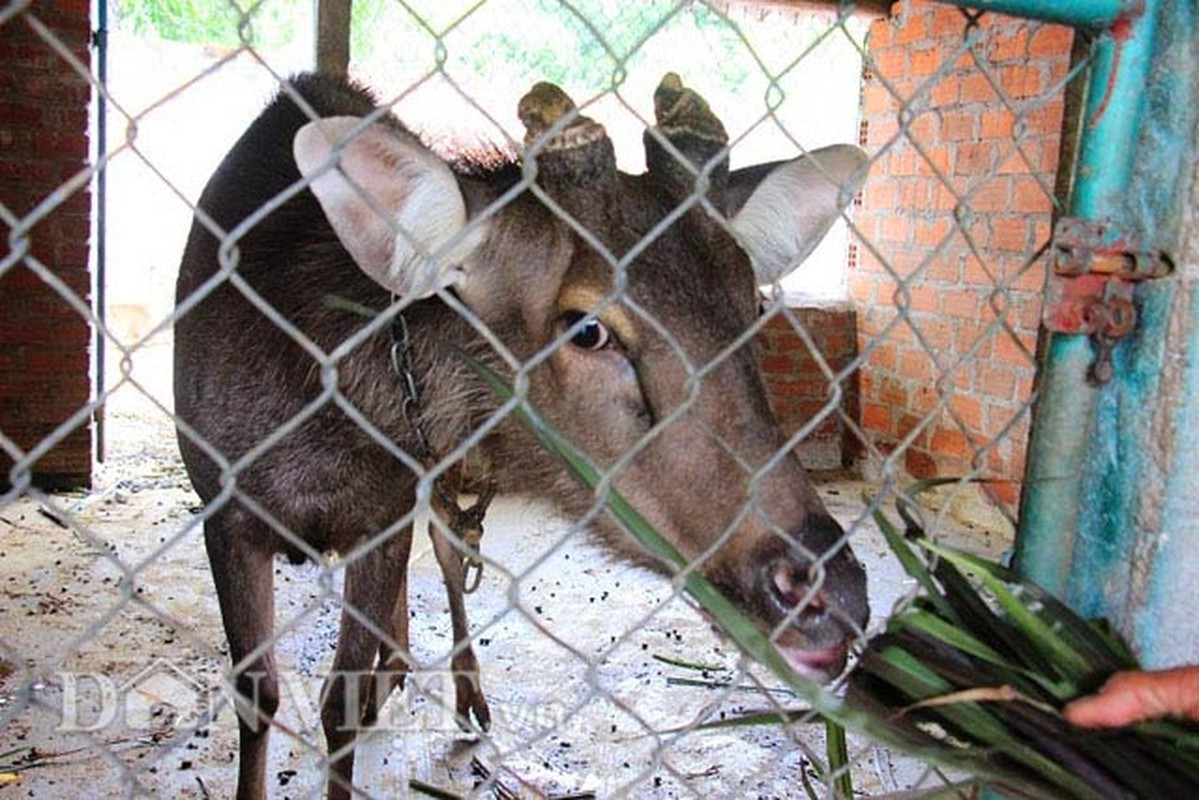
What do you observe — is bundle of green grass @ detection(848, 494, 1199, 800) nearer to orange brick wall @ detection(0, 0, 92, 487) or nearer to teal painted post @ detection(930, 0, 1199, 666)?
teal painted post @ detection(930, 0, 1199, 666)

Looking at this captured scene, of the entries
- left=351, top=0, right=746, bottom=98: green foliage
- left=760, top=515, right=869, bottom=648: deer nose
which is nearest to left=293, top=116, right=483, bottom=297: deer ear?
left=760, top=515, right=869, bottom=648: deer nose

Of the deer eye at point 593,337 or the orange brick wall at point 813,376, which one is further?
the orange brick wall at point 813,376

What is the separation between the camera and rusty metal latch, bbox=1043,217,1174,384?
1.51 m

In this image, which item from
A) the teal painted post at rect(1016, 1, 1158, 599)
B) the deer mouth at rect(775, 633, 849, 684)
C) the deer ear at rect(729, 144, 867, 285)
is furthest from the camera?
the deer ear at rect(729, 144, 867, 285)

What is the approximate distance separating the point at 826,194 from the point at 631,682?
7.17 ft

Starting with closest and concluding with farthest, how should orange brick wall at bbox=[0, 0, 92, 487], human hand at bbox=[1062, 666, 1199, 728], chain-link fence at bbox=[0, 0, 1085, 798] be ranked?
human hand at bbox=[1062, 666, 1199, 728], chain-link fence at bbox=[0, 0, 1085, 798], orange brick wall at bbox=[0, 0, 92, 487]

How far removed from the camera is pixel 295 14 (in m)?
10.3

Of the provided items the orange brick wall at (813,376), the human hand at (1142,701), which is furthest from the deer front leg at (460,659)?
the orange brick wall at (813,376)

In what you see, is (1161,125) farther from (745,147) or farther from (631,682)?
(745,147)

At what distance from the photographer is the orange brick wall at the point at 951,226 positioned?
18.8ft

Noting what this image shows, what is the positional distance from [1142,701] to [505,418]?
4.61 ft

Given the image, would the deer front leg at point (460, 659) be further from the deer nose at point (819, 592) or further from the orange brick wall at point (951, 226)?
the orange brick wall at point (951, 226)

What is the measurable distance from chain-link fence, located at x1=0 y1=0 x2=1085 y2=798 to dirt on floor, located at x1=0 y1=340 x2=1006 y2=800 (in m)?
0.02

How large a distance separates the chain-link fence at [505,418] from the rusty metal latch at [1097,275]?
0.13m
